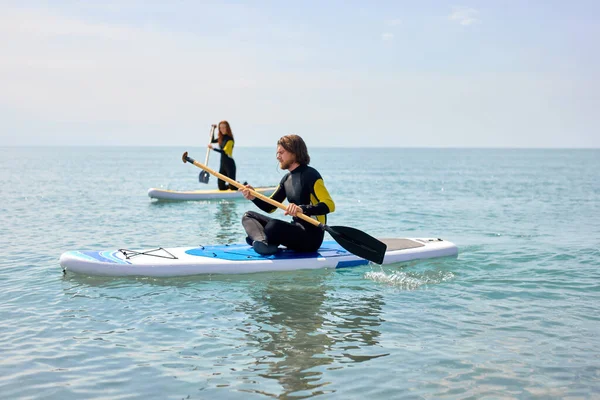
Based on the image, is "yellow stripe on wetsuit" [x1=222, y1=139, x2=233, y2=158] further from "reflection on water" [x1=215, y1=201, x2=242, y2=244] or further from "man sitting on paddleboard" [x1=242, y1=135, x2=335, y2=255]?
"man sitting on paddleboard" [x1=242, y1=135, x2=335, y2=255]

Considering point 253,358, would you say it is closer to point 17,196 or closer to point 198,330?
point 198,330

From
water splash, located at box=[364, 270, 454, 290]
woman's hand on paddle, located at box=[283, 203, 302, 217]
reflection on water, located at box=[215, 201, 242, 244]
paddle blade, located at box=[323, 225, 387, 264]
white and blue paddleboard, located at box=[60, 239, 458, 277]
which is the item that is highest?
woman's hand on paddle, located at box=[283, 203, 302, 217]

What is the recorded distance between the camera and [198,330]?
19.3ft

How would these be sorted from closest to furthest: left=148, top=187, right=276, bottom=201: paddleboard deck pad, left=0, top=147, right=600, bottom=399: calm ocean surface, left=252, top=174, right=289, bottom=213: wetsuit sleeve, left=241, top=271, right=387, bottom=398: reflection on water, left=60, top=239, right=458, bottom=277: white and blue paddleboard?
left=0, top=147, right=600, bottom=399: calm ocean surface → left=241, top=271, right=387, bottom=398: reflection on water → left=60, top=239, right=458, bottom=277: white and blue paddleboard → left=252, top=174, right=289, bottom=213: wetsuit sleeve → left=148, top=187, right=276, bottom=201: paddleboard deck pad

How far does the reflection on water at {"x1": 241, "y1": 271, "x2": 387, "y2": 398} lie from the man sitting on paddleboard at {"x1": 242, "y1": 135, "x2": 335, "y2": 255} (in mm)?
458

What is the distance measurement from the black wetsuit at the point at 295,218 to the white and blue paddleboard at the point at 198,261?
7.9 inches

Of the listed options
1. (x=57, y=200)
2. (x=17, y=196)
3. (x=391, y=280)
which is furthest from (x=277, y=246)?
(x=17, y=196)

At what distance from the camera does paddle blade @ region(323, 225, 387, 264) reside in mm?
7969

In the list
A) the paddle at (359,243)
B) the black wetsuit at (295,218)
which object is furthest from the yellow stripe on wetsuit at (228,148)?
the paddle at (359,243)

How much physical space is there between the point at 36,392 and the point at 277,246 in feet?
13.0

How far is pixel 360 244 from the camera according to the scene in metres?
8.04

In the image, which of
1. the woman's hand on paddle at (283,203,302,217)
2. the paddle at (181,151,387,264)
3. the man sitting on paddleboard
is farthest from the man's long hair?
the paddle at (181,151,387,264)

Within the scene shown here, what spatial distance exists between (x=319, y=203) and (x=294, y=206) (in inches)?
14.4

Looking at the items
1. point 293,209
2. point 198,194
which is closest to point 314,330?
point 293,209
